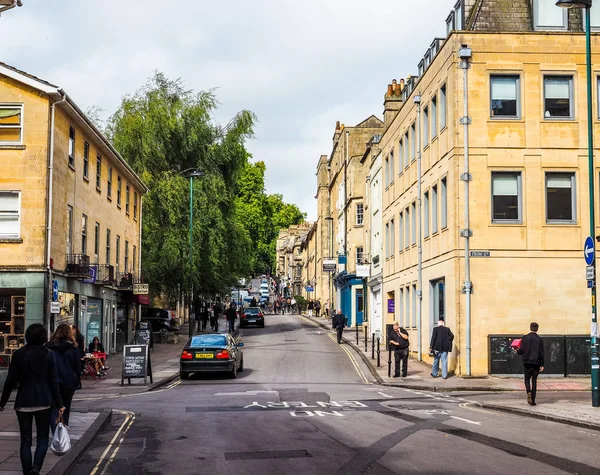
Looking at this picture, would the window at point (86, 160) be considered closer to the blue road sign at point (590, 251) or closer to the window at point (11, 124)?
the window at point (11, 124)

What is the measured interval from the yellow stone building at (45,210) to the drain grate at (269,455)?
48.8 ft

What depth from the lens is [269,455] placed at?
11617 millimetres

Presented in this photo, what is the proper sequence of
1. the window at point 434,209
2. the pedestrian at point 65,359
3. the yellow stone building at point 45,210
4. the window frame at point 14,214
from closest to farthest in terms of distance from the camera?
the pedestrian at point 65,359, the yellow stone building at point 45,210, the window frame at point 14,214, the window at point 434,209

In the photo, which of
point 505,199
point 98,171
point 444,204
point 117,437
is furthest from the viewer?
point 98,171

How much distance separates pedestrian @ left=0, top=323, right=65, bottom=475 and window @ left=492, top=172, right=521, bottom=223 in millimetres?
21110

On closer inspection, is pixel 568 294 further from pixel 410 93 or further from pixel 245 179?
pixel 245 179

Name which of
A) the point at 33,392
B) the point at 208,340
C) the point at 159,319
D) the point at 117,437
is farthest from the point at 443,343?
the point at 159,319

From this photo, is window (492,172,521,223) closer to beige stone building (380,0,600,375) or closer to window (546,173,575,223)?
beige stone building (380,0,600,375)

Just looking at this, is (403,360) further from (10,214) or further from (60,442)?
(60,442)

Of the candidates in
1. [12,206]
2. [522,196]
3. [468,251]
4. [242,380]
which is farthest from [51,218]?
[522,196]

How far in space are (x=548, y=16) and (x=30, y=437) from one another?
25352 mm

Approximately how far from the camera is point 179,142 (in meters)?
48.8

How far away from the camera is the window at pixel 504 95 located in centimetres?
2906

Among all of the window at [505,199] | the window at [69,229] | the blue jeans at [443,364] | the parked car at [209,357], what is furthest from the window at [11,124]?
the window at [505,199]
